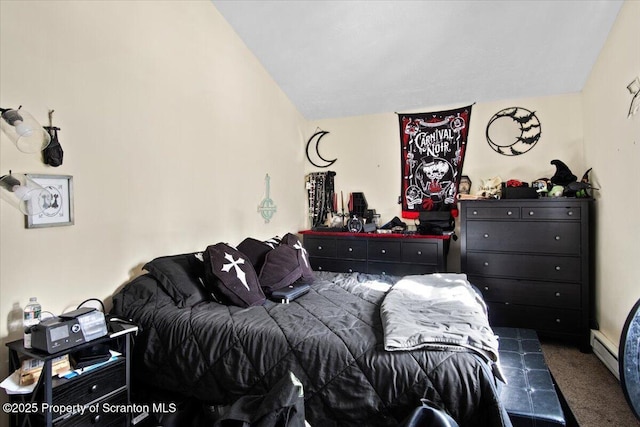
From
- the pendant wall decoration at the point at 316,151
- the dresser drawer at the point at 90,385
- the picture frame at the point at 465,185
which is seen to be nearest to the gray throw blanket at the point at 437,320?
the dresser drawer at the point at 90,385

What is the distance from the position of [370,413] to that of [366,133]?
330 centimetres

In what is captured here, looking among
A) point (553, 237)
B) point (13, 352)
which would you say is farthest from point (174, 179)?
point (553, 237)

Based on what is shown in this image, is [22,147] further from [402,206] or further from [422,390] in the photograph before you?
[402,206]

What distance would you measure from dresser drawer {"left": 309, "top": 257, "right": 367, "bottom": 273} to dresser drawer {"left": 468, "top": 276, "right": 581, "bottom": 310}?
1089 mm

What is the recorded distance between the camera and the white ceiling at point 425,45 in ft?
8.25

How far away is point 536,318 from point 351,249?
1781mm

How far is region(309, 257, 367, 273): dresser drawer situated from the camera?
3.58 metres

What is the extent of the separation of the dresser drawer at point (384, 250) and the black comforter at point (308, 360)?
4.58 feet

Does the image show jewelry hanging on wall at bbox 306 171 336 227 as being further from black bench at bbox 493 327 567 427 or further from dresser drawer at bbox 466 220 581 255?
black bench at bbox 493 327 567 427

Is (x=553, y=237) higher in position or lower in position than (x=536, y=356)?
higher

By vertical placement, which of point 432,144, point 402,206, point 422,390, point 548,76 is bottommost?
point 422,390

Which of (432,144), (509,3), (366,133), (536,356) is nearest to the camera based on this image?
(536,356)

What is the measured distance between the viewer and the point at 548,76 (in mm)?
3082

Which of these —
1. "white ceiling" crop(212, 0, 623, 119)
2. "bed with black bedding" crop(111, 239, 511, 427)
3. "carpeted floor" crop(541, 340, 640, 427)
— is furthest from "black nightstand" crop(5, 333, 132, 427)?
"white ceiling" crop(212, 0, 623, 119)
